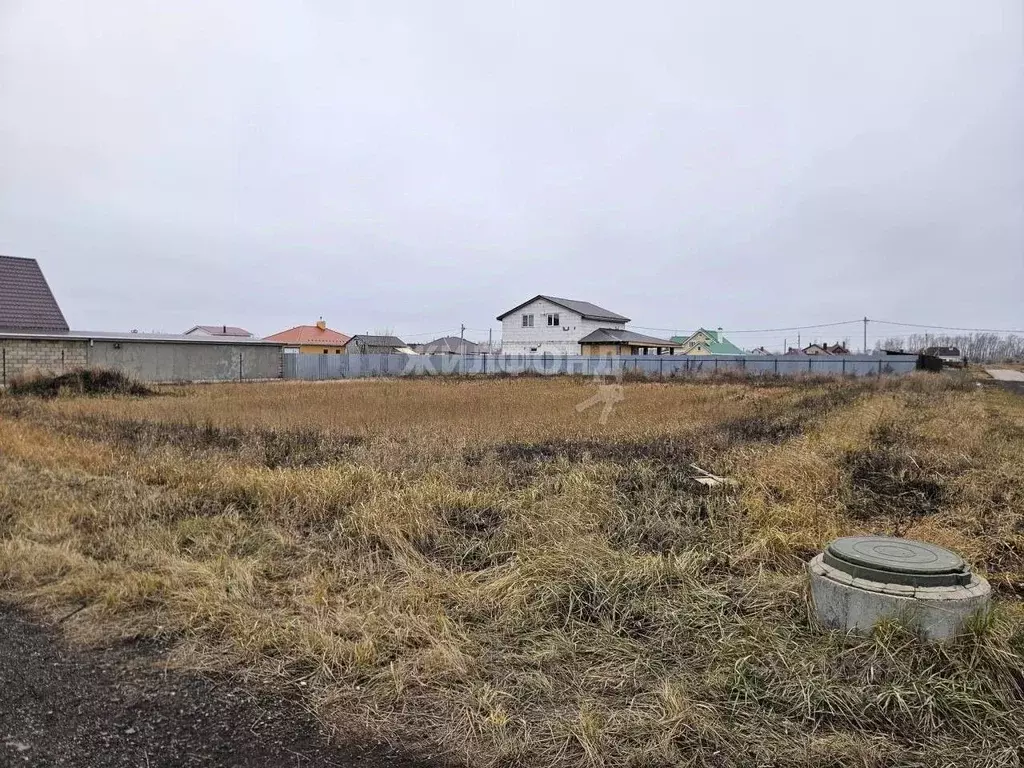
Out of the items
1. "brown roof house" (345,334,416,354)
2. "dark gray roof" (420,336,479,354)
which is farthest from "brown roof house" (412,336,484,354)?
"brown roof house" (345,334,416,354)

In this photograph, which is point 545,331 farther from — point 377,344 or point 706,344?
point 706,344

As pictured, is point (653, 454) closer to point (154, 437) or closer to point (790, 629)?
point (790, 629)

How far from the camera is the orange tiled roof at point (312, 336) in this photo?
2504 inches

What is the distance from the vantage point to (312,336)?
64.5 m

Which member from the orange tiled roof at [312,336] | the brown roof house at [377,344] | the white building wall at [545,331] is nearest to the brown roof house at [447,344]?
the brown roof house at [377,344]

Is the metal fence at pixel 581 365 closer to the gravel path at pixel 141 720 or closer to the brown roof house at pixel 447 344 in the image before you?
the brown roof house at pixel 447 344

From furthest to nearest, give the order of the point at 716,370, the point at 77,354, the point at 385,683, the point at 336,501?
1. the point at 716,370
2. the point at 77,354
3. the point at 336,501
4. the point at 385,683

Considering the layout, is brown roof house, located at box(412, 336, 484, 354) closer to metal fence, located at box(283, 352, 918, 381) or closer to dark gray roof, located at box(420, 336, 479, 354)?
dark gray roof, located at box(420, 336, 479, 354)

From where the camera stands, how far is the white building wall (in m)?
52.3

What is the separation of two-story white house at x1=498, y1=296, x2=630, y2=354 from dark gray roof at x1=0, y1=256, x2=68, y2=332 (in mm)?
32965

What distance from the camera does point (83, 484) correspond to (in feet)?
22.5

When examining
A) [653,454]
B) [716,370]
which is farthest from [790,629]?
[716,370]

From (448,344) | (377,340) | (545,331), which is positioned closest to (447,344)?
(448,344)

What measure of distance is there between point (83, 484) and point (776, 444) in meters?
8.98
